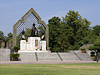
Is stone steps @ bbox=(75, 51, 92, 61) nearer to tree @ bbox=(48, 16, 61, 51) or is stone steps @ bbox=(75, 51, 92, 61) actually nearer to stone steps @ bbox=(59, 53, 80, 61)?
stone steps @ bbox=(59, 53, 80, 61)

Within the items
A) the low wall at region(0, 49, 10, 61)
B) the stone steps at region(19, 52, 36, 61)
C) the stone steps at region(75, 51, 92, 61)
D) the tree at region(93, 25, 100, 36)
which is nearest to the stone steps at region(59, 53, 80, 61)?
the stone steps at region(75, 51, 92, 61)

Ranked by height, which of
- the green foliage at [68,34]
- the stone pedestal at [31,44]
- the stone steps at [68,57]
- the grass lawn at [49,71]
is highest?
the green foliage at [68,34]

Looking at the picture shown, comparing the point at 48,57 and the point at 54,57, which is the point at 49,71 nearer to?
the point at 48,57

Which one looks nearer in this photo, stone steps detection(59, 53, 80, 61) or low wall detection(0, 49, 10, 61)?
low wall detection(0, 49, 10, 61)

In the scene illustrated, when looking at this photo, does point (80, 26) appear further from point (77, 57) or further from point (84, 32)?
point (77, 57)

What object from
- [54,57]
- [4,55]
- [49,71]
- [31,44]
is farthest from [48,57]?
[49,71]

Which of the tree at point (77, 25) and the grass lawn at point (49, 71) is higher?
the tree at point (77, 25)

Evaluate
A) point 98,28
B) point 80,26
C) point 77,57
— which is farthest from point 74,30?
point 77,57

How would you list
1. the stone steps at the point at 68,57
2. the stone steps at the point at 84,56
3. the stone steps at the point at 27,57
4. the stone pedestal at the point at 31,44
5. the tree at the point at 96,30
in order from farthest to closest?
the tree at the point at 96,30 < the stone pedestal at the point at 31,44 < the stone steps at the point at 84,56 < the stone steps at the point at 68,57 < the stone steps at the point at 27,57

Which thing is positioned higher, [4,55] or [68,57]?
[4,55]

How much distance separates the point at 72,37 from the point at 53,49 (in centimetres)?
922

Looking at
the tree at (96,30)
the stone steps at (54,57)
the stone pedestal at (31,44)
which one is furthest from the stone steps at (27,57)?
the tree at (96,30)

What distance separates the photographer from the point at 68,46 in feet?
258

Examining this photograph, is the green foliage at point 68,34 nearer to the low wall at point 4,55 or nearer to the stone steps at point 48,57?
the stone steps at point 48,57
